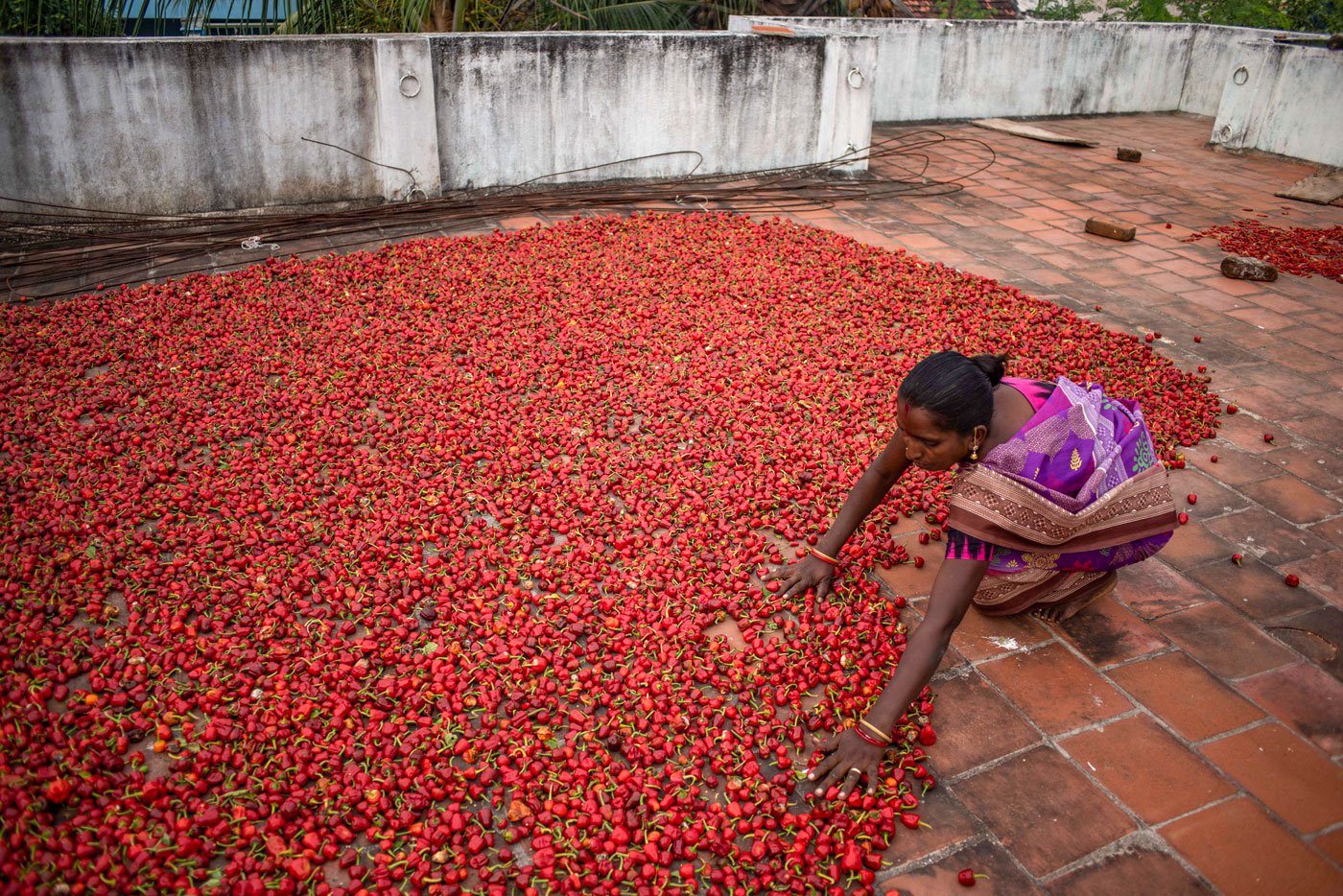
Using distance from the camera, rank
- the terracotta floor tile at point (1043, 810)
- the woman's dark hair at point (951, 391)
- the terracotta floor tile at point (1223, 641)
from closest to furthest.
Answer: the terracotta floor tile at point (1043, 810), the woman's dark hair at point (951, 391), the terracotta floor tile at point (1223, 641)

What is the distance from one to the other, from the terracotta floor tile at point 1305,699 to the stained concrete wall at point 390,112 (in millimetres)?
5391

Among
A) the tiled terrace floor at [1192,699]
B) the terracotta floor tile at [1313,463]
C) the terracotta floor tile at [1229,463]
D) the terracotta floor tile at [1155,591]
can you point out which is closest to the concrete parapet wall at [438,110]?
the tiled terrace floor at [1192,699]

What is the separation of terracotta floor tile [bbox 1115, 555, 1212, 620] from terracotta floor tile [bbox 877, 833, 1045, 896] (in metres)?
1.14

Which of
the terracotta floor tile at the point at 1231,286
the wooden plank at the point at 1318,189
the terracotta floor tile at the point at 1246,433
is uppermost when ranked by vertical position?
the wooden plank at the point at 1318,189

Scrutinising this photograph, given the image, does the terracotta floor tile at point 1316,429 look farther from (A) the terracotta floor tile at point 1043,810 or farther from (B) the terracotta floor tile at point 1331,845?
(A) the terracotta floor tile at point 1043,810

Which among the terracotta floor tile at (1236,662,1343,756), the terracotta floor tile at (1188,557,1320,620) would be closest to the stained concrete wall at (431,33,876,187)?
the terracotta floor tile at (1188,557,1320,620)

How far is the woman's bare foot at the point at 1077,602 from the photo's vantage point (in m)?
2.82

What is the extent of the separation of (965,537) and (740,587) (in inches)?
30.0

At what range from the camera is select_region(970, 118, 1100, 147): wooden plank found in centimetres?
873

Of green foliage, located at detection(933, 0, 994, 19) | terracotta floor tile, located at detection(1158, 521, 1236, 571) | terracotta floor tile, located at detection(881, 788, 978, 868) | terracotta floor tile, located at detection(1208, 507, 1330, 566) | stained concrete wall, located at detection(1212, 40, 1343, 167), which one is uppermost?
green foliage, located at detection(933, 0, 994, 19)

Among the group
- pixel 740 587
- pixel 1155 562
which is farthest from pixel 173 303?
pixel 1155 562

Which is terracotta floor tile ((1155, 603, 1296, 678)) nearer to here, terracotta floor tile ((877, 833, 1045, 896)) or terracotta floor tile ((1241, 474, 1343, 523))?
terracotta floor tile ((1241, 474, 1343, 523))

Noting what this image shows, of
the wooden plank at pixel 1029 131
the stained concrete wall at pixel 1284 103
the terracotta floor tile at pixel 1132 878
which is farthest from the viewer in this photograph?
the wooden plank at pixel 1029 131

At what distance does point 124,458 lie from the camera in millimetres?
3346
